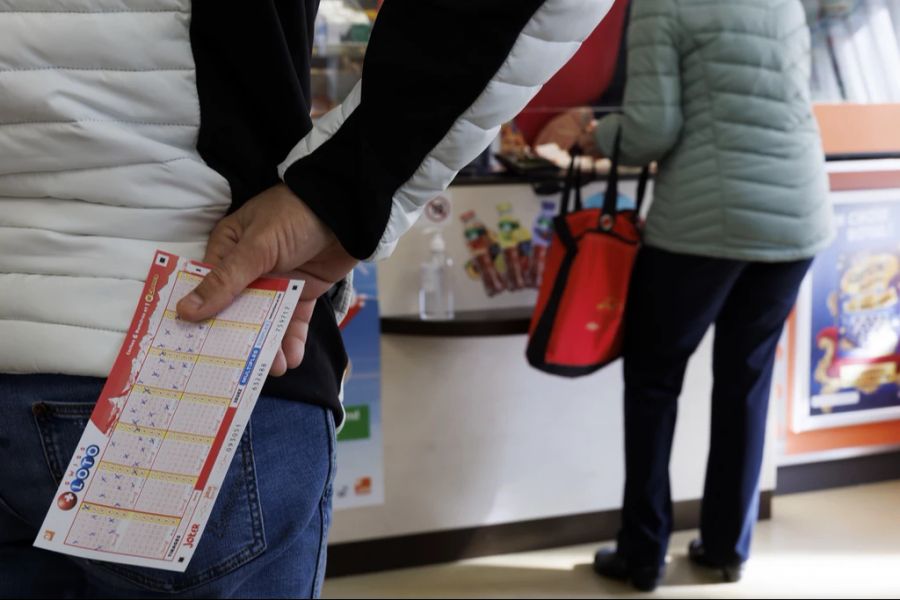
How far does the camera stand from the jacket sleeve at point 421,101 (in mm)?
596

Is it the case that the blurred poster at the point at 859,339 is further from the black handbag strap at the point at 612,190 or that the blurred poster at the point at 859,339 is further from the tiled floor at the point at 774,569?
the black handbag strap at the point at 612,190

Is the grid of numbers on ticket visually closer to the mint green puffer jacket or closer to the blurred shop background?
the mint green puffer jacket

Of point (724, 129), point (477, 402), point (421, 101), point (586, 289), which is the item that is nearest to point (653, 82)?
point (724, 129)

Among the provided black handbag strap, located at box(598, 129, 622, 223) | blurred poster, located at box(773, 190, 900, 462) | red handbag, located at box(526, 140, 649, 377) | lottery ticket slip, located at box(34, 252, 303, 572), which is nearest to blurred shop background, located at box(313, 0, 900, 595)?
red handbag, located at box(526, 140, 649, 377)

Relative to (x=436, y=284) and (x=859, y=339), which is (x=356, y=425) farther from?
(x=859, y=339)

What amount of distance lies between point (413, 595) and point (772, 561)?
984mm

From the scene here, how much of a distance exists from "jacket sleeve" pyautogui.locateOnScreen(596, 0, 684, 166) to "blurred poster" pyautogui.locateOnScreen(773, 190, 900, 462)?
0.93 m

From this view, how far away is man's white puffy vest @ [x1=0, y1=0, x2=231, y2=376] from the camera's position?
56cm

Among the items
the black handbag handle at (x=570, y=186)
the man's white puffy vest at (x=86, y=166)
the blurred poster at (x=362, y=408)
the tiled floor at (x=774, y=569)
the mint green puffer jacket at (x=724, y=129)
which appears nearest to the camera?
the man's white puffy vest at (x=86, y=166)

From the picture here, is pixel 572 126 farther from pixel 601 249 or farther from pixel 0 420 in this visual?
pixel 0 420

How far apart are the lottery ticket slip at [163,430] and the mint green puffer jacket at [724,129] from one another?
137cm

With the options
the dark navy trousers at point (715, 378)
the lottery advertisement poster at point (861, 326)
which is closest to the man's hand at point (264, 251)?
the lottery advertisement poster at point (861, 326)

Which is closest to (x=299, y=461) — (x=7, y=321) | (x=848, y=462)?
(x=7, y=321)

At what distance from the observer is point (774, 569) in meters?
1.59
